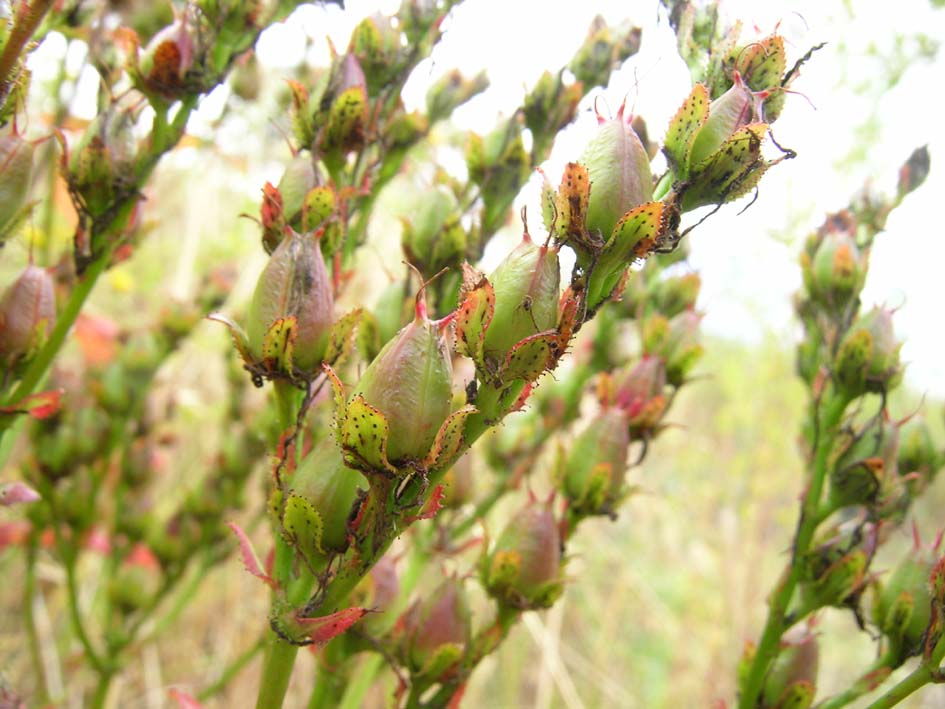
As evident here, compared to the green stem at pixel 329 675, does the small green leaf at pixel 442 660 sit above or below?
below

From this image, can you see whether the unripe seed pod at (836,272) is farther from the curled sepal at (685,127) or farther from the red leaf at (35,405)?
the red leaf at (35,405)

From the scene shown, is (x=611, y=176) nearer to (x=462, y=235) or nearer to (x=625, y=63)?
(x=462, y=235)

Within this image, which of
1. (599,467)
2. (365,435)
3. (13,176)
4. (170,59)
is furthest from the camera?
(599,467)

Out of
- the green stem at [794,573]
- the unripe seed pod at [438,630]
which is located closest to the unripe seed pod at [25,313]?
the unripe seed pod at [438,630]

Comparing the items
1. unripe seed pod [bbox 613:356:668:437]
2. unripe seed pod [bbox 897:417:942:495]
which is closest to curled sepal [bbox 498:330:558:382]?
unripe seed pod [bbox 613:356:668:437]

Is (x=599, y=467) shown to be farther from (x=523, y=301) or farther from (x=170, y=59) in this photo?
(x=170, y=59)

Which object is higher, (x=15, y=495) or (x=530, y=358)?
(x=15, y=495)

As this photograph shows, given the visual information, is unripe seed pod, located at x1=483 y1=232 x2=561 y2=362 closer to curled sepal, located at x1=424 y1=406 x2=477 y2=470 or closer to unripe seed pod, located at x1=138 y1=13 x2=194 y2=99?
curled sepal, located at x1=424 y1=406 x2=477 y2=470

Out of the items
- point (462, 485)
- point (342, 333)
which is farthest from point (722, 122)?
point (462, 485)
